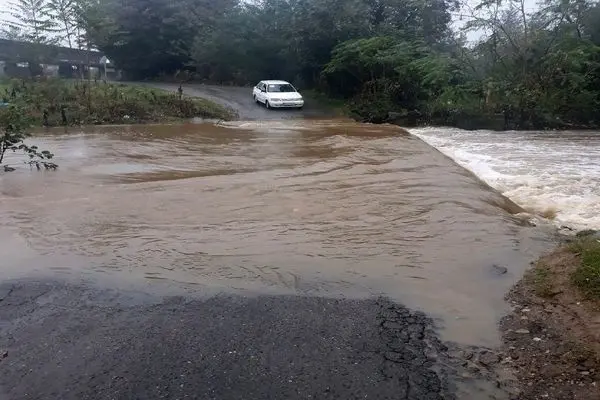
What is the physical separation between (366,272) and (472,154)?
9.95 meters

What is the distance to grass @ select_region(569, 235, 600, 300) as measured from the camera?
5117 millimetres

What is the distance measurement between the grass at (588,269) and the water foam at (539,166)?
183cm

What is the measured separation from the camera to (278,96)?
88.1 feet

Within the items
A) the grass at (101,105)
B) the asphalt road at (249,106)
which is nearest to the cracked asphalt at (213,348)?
the grass at (101,105)

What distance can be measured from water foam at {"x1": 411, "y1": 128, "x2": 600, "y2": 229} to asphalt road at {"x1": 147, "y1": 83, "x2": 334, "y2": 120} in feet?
21.4

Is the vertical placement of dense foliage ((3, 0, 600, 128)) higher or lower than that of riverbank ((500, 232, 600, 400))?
higher

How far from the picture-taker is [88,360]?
163 inches

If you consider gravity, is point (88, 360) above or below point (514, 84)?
below

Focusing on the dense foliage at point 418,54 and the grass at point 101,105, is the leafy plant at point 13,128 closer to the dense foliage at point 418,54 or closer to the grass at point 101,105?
the grass at point 101,105

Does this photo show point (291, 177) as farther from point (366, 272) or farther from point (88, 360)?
point (88, 360)

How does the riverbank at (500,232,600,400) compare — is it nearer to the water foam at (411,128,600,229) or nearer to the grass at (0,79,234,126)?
the water foam at (411,128,600,229)

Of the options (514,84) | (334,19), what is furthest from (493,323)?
(334,19)

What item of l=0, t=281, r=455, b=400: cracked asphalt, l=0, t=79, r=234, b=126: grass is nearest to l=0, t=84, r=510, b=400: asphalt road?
l=0, t=281, r=455, b=400: cracked asphalt

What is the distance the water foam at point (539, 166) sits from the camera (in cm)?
895
